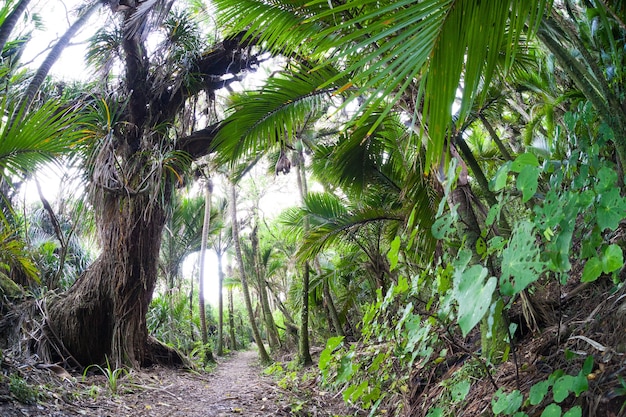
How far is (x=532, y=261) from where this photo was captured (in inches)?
42.1

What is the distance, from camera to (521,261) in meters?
1.09

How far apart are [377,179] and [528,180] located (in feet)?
11.1

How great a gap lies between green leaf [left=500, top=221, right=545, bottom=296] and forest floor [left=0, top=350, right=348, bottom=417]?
2.43 m

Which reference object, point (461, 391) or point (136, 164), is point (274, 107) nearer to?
point (136, 164)

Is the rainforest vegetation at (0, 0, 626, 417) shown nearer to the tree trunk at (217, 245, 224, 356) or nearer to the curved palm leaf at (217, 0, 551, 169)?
the curved palm leaf at (217, 0, 551, 169)

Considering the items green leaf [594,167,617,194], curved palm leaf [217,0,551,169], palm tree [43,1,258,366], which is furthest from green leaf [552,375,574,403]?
palm tree [43,1,258,366]

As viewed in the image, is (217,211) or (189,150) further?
(217,211)

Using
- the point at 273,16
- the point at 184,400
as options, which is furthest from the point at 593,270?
the point at 184,400

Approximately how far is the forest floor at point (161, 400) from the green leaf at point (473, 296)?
2.30 meters

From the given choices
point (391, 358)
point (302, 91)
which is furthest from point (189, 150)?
point (391, 358)

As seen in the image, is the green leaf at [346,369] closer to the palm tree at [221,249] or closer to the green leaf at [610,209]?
the green leaf at [610,209]

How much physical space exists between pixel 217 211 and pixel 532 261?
12.4 m

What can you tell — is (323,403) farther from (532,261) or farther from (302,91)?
(532,261)

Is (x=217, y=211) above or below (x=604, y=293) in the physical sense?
above
